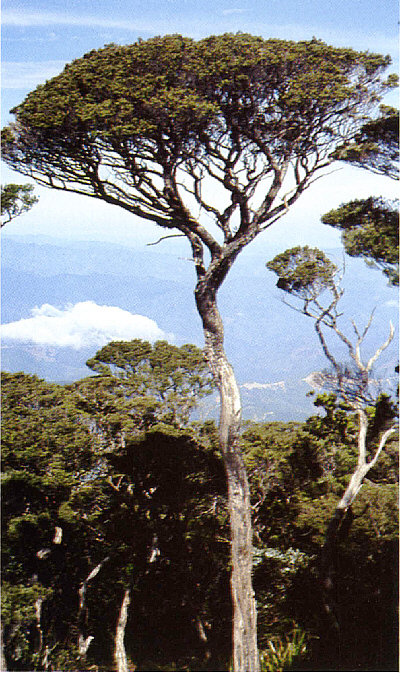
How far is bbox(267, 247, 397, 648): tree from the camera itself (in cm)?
621

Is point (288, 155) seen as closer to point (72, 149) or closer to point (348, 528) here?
point (72, 149)

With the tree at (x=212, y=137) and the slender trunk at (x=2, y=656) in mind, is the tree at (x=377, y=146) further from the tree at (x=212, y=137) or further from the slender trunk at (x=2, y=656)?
the slender trunk at (x=2, y=656)

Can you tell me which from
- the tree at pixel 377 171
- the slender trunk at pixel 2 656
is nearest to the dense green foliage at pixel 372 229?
the tree at pixel 377 171

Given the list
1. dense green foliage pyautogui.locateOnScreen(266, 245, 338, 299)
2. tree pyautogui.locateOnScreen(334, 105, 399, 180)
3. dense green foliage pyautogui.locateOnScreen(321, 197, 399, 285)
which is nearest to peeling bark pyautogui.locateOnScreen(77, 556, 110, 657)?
dense green foliage pyautogui.locateOnScreen(266, 245, 338, 299)

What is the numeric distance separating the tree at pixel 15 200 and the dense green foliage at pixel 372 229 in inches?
171

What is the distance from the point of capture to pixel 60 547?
7555mm

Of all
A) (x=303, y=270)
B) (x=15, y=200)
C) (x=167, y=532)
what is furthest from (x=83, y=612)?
(x=15, y=200)

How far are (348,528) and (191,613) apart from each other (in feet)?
9.61

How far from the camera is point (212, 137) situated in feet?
17.8

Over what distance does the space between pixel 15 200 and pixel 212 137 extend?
3.85 metres

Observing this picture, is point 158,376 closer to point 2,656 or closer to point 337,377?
point 337,377

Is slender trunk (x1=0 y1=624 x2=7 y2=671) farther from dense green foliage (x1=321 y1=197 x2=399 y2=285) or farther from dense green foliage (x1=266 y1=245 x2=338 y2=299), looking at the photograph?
dense green foliage (x1=321 y1=197 x2=399 y2=285)

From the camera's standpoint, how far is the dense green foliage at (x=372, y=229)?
5406 mm

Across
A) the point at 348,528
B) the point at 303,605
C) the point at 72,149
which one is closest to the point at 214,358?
the point at 72,149
